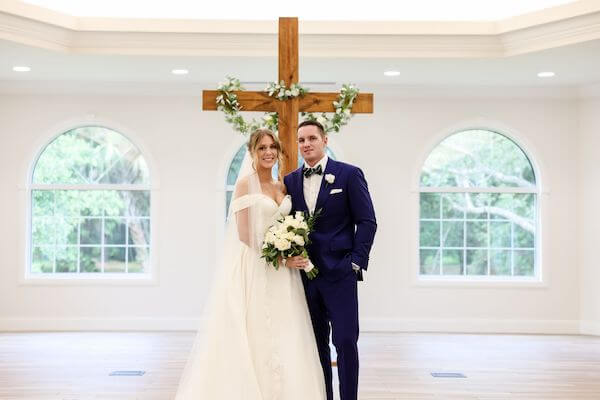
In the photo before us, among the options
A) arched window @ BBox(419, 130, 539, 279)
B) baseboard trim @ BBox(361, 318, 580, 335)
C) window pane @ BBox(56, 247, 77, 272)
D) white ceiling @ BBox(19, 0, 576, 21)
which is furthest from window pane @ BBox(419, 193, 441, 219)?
window pane @ BBox(56, 247, 77, 272)

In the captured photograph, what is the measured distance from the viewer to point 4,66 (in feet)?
25.0

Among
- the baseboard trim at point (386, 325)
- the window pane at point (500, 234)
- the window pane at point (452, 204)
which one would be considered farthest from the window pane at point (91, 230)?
the window pane at point (500, 234)

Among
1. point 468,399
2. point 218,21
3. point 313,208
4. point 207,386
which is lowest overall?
point 468,399

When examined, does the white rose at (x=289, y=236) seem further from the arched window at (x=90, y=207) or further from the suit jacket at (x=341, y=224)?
the arched window at (x=90, y=207)

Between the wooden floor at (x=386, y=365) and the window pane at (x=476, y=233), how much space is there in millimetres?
1269

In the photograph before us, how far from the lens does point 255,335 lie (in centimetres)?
412

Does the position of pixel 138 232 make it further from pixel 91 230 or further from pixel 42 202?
pixel 42 202

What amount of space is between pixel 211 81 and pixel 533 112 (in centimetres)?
400

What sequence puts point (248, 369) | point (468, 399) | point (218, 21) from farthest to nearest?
point (218, 21) → point (468, 399) → point (248, 369)

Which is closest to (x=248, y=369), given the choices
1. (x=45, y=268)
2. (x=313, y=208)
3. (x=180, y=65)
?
(x=313, y=208)

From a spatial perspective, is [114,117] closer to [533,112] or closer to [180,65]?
[180,65]

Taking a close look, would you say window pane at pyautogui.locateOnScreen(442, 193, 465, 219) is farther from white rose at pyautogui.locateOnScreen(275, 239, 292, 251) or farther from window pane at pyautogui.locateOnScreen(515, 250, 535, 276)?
white rose at pyautogui.locateOnScreen(275, 239, 292, 251)

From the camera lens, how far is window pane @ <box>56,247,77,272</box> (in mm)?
8922

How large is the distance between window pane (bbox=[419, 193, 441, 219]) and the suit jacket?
497cm
